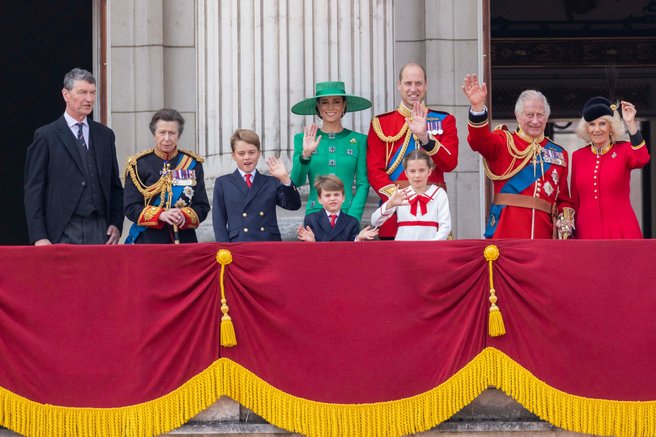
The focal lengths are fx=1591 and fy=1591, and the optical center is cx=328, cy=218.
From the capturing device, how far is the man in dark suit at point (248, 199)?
945cm

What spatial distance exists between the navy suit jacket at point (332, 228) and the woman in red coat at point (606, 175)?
1389mm

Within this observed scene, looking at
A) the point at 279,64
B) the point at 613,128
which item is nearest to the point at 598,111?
the point at 613,128

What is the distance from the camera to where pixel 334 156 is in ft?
32.2

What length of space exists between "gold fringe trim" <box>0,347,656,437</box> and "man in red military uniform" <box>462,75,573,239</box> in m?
1.49

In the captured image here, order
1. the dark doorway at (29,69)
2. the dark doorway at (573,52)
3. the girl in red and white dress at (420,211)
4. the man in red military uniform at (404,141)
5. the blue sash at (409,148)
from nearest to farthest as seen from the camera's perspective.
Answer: the girl in red and white dress at (420,211) < the man in red military uniform at (404,141) < the blue sash at (409,148) < the dark doorway at (29,69) < the dark doorway at (573,52)

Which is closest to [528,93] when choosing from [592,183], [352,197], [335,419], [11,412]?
[592,183]

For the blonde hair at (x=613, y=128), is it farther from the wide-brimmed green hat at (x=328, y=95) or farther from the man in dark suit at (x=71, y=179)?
the man in dark suit at (x=71, y=179)

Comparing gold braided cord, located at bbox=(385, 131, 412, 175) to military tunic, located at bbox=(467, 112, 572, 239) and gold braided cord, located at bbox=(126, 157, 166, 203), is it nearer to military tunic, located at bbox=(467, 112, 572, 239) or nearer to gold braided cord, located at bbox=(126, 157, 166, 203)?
military tunic, located at bbox=(467, 112, 572, 239)

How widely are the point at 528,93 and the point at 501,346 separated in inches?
72.1

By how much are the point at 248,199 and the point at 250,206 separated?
0.04m

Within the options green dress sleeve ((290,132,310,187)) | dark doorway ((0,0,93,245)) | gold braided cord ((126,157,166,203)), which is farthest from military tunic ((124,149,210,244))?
dark doorway ((0,0,93,245))

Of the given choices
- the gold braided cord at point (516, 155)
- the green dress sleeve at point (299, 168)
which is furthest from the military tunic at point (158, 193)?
the gold braided cord at point (516, 155)

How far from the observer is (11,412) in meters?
8.31

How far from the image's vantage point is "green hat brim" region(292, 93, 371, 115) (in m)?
10.3
